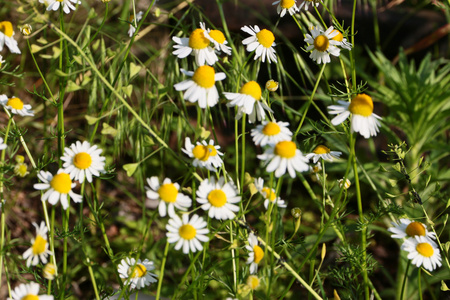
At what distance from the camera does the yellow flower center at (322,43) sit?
707 mm

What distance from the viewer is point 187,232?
0.54 metres

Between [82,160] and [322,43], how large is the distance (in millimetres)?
379

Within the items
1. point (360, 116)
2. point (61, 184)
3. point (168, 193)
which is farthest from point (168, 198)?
point (360, 116)

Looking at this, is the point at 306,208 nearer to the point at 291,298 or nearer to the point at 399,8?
the point at 291,298

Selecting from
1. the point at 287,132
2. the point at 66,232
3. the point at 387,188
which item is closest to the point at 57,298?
the point at 66,232

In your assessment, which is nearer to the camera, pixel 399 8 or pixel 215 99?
pixel 215 99

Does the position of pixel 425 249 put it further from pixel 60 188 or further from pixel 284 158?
pixel 60 188

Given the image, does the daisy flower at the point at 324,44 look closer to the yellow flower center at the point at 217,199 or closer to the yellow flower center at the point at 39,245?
the yellow flower center at the point at 217,199

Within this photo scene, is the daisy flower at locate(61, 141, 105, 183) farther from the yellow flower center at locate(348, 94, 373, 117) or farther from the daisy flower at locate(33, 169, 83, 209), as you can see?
the yellow flower center at locate(348, 94, 373, 117)

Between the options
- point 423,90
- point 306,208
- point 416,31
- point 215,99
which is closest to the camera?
point 215,99

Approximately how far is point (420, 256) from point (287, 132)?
24cm

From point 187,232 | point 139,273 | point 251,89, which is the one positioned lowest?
point 139,273

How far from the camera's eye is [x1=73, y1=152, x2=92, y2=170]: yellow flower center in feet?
1.94

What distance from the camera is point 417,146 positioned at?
1.21 m
